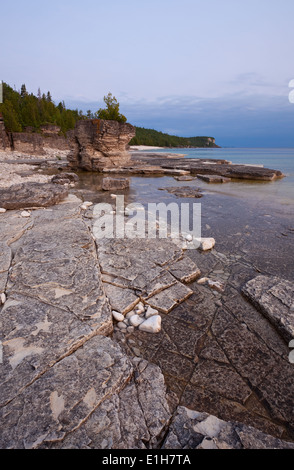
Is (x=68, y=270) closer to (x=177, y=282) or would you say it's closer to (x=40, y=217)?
(x=177, y=282)

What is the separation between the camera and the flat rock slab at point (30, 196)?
214 inches

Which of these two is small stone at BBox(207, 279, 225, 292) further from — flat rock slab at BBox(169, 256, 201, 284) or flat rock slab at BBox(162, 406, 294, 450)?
flat rock slab at BBox(162, 406, 294, 450)

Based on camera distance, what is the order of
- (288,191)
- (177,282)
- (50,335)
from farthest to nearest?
(288,191), (177,282), (50,335)

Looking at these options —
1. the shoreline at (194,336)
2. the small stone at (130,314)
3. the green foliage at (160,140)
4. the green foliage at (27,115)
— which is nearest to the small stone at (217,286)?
the shoreline at (194,336)

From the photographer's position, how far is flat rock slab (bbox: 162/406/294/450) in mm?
1304

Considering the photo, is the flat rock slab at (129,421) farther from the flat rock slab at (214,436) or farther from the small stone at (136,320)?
the small stone at (136,320)

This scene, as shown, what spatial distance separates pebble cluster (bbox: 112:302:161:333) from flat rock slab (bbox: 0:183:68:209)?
14.3 feet

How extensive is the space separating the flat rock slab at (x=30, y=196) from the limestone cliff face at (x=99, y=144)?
32.2 feet

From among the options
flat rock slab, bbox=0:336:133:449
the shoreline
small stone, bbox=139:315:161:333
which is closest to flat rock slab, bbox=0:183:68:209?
the shoreline

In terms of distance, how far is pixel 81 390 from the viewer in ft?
4.87

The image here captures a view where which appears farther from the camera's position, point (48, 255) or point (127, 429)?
point (48, 255)
